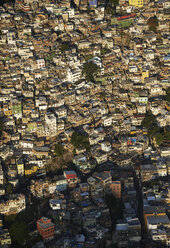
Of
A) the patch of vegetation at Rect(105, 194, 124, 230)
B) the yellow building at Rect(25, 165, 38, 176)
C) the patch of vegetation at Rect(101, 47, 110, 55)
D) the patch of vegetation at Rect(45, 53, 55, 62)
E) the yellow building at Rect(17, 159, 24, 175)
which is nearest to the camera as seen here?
the patch of vegetation at Rect(105, 194, 124, 230)

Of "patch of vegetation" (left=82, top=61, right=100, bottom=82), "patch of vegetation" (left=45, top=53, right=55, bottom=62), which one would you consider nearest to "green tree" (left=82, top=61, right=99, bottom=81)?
"patch of vegetation" (left=82, top=61, right=100, bottom=82)

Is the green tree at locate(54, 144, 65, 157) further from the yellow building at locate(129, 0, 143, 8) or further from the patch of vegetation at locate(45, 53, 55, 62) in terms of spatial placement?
the yellow building at locate(129, 0, 143, 8)

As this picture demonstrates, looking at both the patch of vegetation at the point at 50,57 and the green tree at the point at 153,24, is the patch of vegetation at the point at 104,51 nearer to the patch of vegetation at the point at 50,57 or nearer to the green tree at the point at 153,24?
the patch of vegetation at the point at 50,57

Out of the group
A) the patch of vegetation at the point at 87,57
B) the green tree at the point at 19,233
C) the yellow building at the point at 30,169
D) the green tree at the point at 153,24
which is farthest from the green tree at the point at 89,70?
the green tree at the point at 19,233

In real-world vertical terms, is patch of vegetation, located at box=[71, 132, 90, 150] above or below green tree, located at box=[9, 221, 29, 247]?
above

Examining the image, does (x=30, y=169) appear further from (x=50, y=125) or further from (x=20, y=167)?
(x=50, y=125)

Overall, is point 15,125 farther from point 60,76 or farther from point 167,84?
point 167,84

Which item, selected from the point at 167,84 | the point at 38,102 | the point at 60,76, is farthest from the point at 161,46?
the point at 38,102
